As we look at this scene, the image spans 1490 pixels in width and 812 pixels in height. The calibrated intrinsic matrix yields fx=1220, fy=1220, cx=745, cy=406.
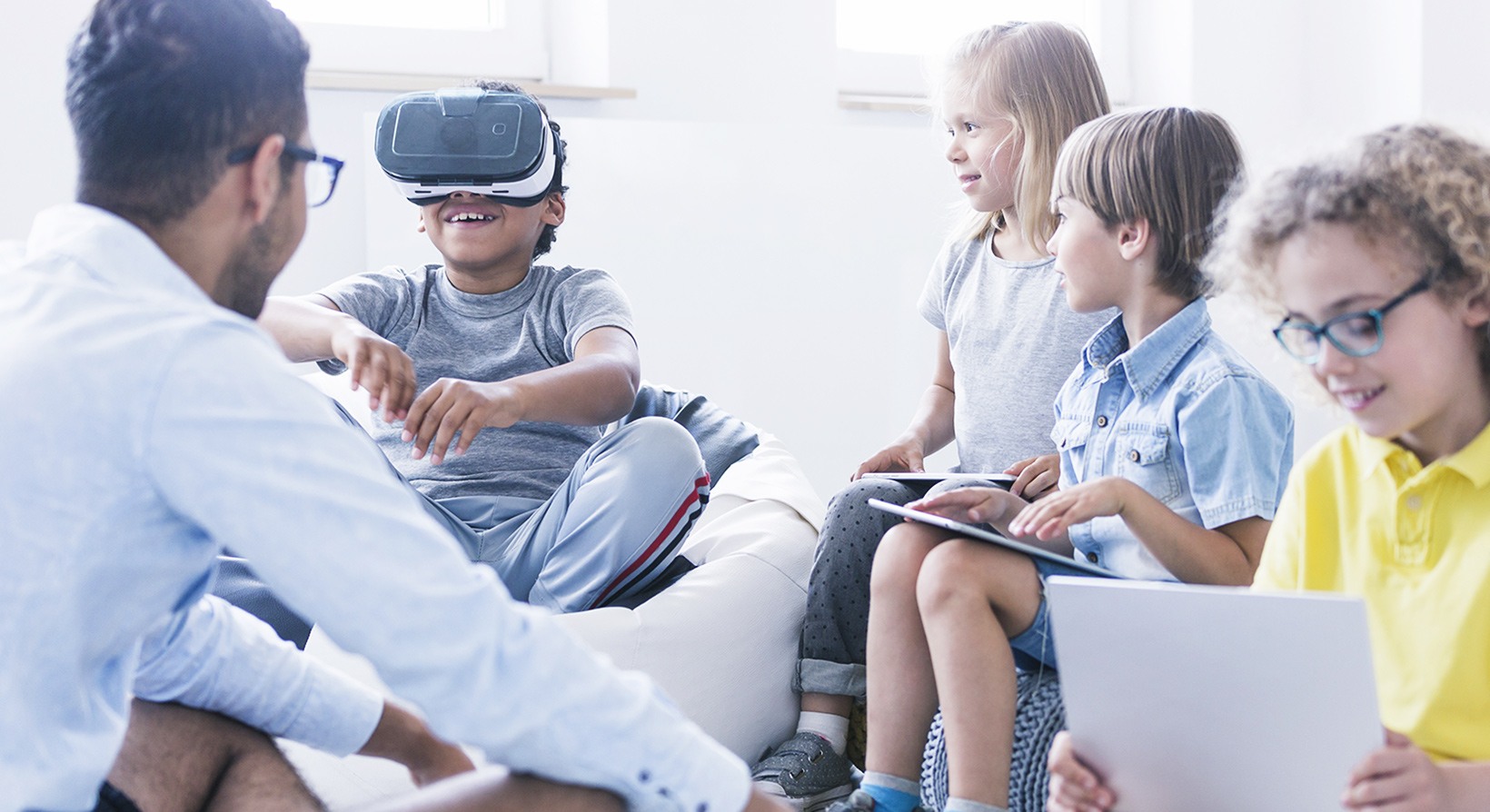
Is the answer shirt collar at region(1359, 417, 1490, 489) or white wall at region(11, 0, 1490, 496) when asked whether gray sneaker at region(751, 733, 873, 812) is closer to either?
shirt collar at region(1359, 417, 1490, 489)

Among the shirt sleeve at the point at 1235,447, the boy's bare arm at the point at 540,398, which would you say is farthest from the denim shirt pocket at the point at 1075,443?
the boy's bare arm at the point at 540,398

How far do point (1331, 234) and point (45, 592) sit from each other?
0.81m

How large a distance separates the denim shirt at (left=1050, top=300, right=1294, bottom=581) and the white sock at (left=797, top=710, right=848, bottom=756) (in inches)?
13.6

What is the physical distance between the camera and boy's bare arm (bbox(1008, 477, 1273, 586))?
104cm

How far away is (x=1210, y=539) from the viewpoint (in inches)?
42.3

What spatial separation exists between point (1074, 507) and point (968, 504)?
20 cm

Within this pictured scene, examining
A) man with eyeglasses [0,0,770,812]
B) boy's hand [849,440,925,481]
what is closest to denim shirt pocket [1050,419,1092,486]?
boy's hand [849,440,925,481]

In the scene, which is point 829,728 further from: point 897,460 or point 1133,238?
point 1133,238

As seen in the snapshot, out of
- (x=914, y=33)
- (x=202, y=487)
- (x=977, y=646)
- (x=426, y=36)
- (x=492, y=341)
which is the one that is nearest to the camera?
(x=202, y=487)

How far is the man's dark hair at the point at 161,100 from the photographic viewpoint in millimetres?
704

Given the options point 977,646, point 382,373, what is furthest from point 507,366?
point 977,646

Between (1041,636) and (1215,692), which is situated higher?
(1215,692)

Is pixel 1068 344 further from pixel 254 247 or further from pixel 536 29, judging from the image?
pixel 536 29

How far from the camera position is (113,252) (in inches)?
26.7
